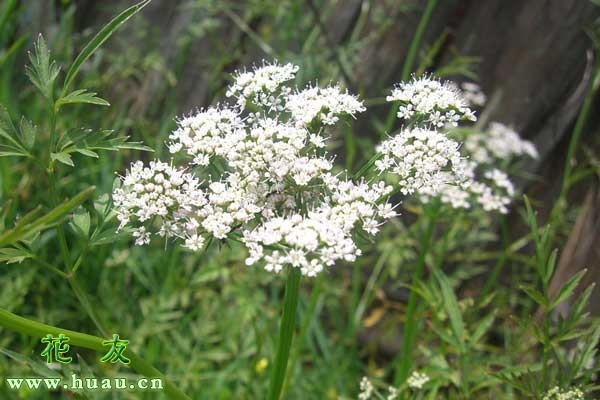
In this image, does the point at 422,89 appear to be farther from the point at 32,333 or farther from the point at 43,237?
the point at 43,237

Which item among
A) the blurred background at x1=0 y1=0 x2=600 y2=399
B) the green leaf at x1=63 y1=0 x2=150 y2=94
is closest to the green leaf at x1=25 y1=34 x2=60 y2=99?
the green leaf at x1=63 y1=0 x2=150 y2=94

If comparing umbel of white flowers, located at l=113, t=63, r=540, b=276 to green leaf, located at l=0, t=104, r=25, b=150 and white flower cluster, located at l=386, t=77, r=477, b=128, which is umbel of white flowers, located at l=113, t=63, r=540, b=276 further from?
green leaf, located at l=0, t=104, r=25, b=150

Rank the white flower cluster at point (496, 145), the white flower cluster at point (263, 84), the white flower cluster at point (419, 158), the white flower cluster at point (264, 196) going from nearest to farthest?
the white flower cluster at point (264, 196)
the white flower cluster at point (419, 158)
the white flower cluster at point (263, 84)
the white flower cluster at point (496, 145)

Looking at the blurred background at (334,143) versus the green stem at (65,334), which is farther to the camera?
the blurred background at (334,143)

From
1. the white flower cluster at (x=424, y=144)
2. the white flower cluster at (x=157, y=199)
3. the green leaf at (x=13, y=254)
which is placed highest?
the white flower cluster at (x=424, y=144)

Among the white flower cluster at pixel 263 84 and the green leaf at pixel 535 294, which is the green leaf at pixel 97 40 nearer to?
the white flower cluster at pixel 263 84

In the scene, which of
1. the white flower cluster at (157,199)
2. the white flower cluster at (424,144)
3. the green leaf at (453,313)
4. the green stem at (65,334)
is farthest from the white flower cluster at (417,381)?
the white flower cluster at (157,199)

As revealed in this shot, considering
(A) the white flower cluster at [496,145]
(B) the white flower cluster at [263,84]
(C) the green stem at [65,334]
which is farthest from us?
(A) the white flower cluster at [496,145]

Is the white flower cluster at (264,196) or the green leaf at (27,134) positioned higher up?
the green leaf at (27,134)
